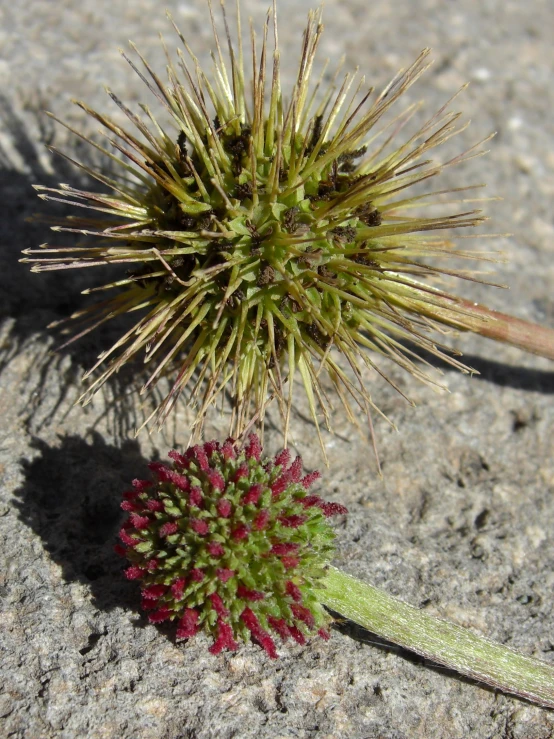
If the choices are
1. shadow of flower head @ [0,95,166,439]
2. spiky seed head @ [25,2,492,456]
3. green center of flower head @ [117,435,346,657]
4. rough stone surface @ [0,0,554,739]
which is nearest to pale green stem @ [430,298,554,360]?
spiky seed head @ [25,2,492,456]

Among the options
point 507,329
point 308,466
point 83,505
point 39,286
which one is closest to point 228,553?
point 83,505

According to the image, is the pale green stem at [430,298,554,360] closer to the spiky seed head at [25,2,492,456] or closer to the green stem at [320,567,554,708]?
the spiky seed head at [25,2,492,456]

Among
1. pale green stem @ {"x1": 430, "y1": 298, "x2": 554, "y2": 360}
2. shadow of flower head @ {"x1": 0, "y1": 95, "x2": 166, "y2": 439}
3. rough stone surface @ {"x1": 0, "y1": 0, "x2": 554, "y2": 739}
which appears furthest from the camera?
shadow of flower head @ {"x1": 0, "y1": 95, "x2": 166, "y2": 439}

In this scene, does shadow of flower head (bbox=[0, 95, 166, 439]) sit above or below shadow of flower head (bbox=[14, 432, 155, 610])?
above

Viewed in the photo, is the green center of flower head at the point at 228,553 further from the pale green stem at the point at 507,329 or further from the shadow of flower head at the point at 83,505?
the pale green stem at the point at 507,329

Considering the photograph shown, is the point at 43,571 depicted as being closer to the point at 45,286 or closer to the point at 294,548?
the point at 294,548

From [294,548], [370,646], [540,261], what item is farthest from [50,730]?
[540,261]

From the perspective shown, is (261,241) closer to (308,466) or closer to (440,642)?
(308,466)
